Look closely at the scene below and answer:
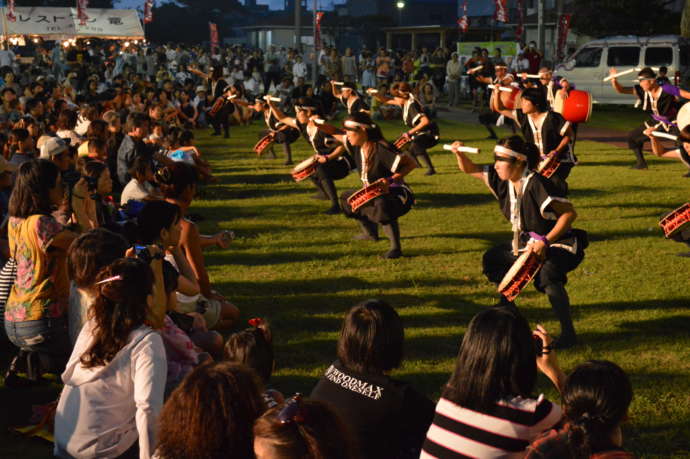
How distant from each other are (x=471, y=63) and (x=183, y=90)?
922cm

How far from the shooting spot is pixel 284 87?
90.2ft

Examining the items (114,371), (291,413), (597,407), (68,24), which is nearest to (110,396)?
(114,371)

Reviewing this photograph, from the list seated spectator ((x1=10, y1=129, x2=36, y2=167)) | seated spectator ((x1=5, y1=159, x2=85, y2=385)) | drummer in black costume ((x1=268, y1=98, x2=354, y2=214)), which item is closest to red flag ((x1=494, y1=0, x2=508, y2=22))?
drummer in black costume ((x1=268, y1=98, x2=354, y2=214))

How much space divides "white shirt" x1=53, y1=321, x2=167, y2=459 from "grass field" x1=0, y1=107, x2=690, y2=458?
3.80ft

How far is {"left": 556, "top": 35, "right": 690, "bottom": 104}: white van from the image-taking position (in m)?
28.0

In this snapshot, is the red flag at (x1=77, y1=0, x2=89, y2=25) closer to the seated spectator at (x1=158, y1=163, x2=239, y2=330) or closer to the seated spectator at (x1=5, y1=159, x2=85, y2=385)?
the seated spectator at (x1=158, y1=163, x2=239, y2=330)

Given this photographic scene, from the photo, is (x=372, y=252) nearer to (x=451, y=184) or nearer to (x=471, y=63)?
(x=451, y=184)

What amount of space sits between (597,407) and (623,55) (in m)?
27.3

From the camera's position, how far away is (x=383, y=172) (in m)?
9.52

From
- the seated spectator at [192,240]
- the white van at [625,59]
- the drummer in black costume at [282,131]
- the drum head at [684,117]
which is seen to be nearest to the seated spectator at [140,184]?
the seated spectator at [192,240]

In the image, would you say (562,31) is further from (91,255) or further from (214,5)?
(214,5)

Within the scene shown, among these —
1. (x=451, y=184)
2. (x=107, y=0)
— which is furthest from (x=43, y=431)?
(x=107, y=0)

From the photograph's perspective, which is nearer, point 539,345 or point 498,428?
point 498,428

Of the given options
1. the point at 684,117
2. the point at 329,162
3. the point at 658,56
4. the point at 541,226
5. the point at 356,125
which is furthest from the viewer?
the point at 658,56
